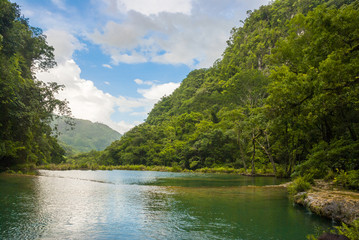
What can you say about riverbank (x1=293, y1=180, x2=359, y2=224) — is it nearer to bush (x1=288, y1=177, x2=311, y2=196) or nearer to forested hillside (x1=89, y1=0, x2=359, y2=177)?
bush (x1=288, y1=177, x2=311, y2=196)

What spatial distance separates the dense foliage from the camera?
19.9 metres

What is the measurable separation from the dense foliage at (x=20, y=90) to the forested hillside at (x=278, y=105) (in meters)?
21.0

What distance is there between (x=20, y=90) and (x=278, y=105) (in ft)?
82.4

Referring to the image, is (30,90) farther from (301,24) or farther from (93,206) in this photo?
(301,24)

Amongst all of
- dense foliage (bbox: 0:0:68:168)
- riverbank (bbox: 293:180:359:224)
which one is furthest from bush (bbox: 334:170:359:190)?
dense foliage (bbox: 0:0:68:168)

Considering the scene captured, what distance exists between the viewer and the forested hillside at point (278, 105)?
11852mm

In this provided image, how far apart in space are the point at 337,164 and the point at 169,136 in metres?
64.7

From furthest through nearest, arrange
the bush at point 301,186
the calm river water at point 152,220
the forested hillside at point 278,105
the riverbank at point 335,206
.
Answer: the bush at point 301,186 < the forested hillside at point 278,105 < the riverbank at point 335,206 < the calm river water at point 152,220

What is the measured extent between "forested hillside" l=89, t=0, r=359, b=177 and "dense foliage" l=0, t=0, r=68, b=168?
828 inches

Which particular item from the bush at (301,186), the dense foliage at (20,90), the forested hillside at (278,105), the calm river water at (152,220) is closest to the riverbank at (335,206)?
the calm river water at (152,220)

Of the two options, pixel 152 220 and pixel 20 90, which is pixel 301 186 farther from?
pixel 20 90

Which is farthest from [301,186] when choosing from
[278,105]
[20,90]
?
[20,90]

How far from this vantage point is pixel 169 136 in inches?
3034

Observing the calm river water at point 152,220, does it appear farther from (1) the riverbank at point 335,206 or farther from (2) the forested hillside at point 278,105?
(2) the forested hillside at point 278,105
